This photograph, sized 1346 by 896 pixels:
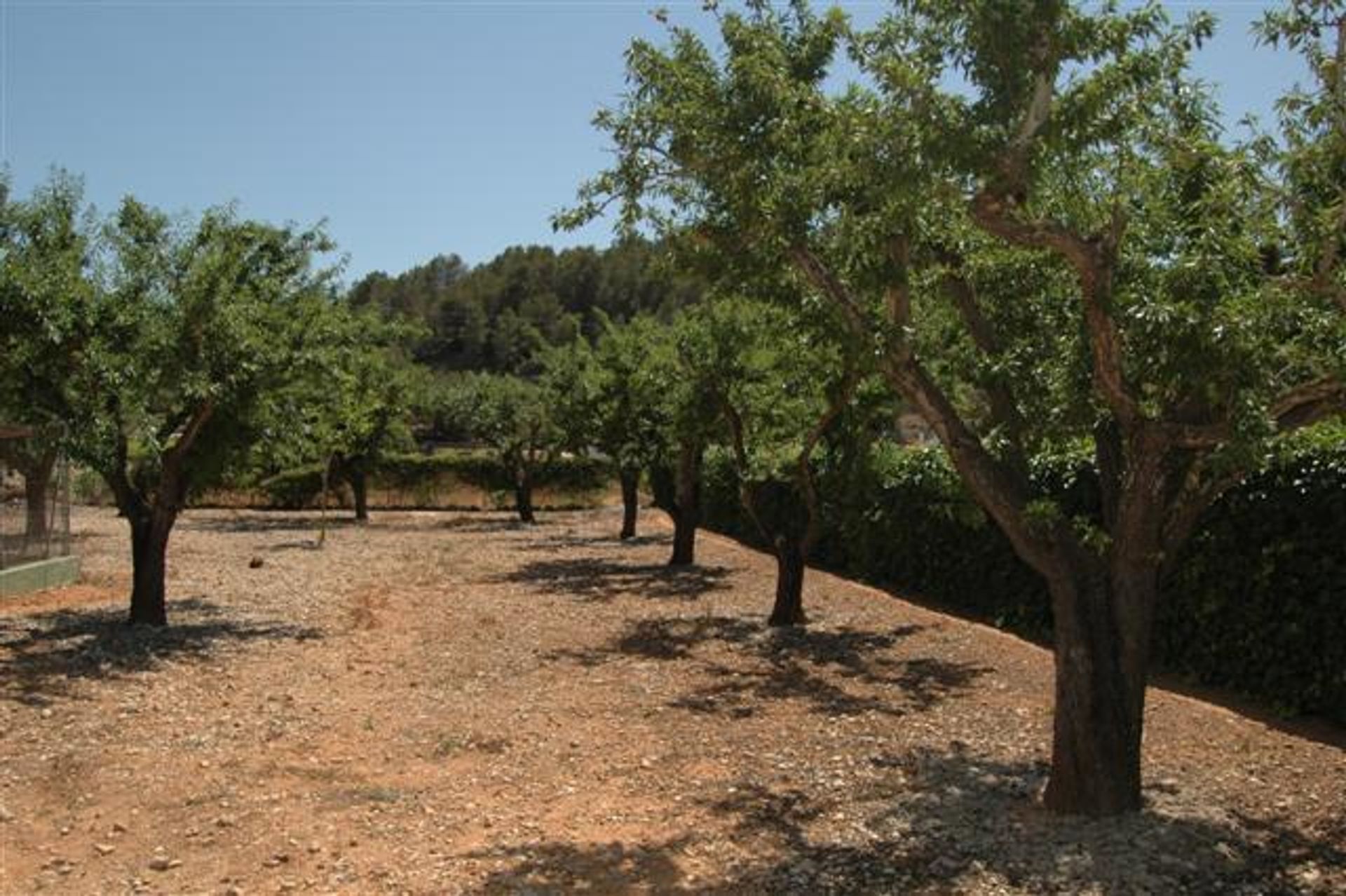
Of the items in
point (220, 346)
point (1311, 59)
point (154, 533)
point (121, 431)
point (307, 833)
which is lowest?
point (307, 833)

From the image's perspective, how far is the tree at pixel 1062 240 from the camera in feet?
19.3

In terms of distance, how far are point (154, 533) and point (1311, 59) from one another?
42.9ft

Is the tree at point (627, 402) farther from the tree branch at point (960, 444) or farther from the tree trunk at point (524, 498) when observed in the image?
the tree branch at point (960, 444)

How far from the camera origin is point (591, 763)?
8781 millimetres

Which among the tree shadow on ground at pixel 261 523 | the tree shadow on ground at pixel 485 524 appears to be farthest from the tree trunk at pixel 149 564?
the tree shadow on ground at pixel 485 524

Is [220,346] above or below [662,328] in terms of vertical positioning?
below

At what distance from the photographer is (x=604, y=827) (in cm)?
726

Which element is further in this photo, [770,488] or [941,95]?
[770,488]

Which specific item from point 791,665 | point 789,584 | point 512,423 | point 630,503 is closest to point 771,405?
point 789,584

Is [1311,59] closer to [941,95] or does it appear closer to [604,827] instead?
[941,95]

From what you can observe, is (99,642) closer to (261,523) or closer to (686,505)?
(686,505)

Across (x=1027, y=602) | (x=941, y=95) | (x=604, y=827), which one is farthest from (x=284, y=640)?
(x=941, y=95)

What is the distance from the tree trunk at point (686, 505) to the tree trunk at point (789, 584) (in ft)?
22.2

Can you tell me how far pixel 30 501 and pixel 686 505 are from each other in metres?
11.4
